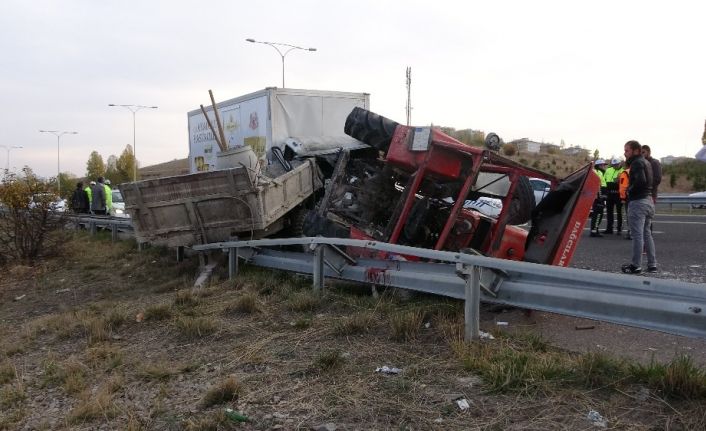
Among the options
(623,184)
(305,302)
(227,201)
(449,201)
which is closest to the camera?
(305,302)

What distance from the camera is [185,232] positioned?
7875 millimetres

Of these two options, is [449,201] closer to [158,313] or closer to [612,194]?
[158,313]

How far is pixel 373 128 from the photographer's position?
23.2ft

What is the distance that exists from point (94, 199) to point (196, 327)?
14014 mm

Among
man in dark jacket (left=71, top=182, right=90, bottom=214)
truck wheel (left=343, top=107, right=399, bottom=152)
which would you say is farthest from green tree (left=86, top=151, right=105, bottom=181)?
truck wheel (left=343, top=107, right=399, bottom=152)

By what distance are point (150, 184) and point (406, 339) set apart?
4801 millimetres

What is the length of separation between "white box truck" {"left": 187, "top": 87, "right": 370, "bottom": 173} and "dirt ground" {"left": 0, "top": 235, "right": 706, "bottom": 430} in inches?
221

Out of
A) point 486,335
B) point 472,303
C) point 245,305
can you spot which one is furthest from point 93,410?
point 486,335

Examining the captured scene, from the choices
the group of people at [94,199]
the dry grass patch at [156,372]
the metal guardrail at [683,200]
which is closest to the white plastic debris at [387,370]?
the dry grass patch at [156,372]

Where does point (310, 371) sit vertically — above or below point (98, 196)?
below

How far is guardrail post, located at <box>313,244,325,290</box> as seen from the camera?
580 centimetres

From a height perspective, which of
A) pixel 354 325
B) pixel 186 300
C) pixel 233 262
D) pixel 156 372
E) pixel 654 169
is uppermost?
pixel 654 169

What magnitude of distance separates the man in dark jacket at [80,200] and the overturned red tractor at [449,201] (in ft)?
44.1

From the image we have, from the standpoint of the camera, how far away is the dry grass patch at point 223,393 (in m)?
3.57
